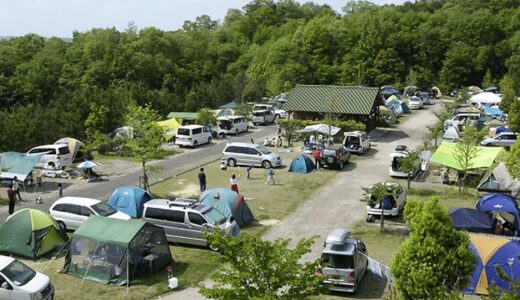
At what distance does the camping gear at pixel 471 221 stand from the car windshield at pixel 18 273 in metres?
12.8

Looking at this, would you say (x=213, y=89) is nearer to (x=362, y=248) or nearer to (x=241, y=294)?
(x=362, y=248)

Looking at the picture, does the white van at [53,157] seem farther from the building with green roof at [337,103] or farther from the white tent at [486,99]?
the white tent at [486,99]

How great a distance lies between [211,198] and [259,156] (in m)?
10.5

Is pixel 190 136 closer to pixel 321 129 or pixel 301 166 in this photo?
pixel 321 129

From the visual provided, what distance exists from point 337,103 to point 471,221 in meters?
23.2

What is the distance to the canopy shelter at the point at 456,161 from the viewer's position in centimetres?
2580

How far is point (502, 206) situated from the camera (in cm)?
2014

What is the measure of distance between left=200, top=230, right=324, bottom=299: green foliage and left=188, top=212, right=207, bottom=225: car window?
8.30 m

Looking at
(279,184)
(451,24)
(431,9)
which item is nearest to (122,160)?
(279,184)

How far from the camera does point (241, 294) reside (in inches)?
397

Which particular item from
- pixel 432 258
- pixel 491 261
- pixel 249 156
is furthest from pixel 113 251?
pixel 249 156

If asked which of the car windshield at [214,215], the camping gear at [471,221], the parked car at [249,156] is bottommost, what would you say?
the parked car at [249,156]

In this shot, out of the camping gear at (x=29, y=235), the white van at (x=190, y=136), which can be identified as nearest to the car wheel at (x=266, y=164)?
the white van at (x=190, y=136)

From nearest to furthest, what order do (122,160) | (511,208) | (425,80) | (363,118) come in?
(511,208) → (122,160) → (363,118) → (425,80)
